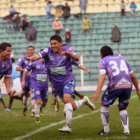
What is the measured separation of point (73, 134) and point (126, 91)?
3.76 ft

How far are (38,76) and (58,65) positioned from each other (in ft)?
11.2

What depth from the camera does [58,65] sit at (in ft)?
28.8

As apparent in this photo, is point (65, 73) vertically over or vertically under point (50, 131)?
over

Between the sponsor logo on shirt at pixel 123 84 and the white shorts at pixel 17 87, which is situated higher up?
the sponsor logo on shirt at pixel 123 84

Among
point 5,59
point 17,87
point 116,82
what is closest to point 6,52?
point 5,59

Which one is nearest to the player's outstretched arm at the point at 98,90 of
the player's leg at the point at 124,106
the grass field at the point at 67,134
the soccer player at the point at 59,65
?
the player's leg at the point at 124,106

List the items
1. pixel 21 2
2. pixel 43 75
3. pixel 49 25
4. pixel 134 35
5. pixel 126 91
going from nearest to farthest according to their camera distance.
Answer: pixel 126 91, pixel 43 75, pixel 134 35, pixel 49 25, pixel 21 2

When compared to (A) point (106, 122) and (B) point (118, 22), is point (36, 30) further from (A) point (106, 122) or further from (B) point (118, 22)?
(A) point (106, 122)

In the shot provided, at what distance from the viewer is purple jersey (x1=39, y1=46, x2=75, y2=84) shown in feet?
28.8

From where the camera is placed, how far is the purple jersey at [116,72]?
764 centimetres

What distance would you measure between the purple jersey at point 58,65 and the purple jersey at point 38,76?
3.12 m

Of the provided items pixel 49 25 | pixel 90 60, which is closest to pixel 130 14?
pixel 49 25

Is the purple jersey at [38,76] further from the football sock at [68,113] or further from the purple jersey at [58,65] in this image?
the football sock at [68,113]

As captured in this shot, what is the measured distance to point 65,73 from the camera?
8.84 metres
